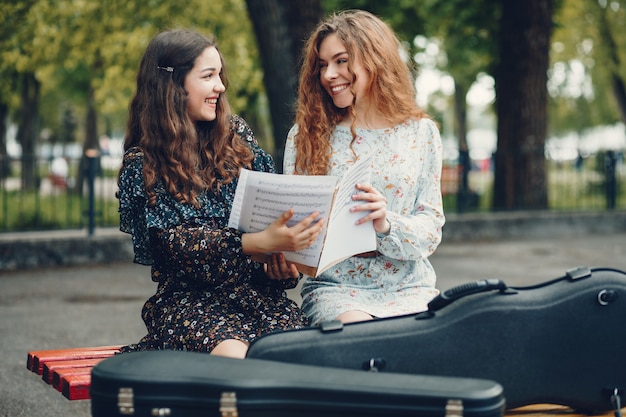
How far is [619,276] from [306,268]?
3.35ft

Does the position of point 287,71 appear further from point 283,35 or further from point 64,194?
point 64,194

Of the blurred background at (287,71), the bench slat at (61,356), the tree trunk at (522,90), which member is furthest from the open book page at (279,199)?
the tree trunk at (522,90)

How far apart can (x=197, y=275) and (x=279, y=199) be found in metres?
0.47

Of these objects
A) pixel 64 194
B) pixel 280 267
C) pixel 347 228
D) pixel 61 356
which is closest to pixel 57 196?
pixel 64 194

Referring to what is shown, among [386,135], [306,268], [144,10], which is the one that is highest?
[144,10]

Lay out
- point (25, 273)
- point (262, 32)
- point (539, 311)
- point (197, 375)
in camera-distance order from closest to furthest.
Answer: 1. point (197, 375)
2. point (539, 311)
3. point (25, 273)
4. point (262, 32)

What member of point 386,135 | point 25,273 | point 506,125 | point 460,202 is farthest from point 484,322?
point 506,125

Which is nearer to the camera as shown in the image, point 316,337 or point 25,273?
point 316,337

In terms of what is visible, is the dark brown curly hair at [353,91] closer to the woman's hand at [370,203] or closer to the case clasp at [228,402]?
the woman's hand at [370,203]

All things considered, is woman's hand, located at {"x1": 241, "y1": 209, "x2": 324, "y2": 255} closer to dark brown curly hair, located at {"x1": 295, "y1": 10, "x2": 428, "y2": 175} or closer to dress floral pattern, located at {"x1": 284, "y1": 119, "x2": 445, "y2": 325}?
dress floral pattern, located at {"x1": 284, "y1": 119, "x2": 445, "y2": 325}

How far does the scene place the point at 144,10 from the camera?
16859mm

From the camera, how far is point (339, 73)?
12.0ft

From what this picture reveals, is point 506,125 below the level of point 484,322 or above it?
above

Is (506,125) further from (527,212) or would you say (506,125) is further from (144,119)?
(144,119)
